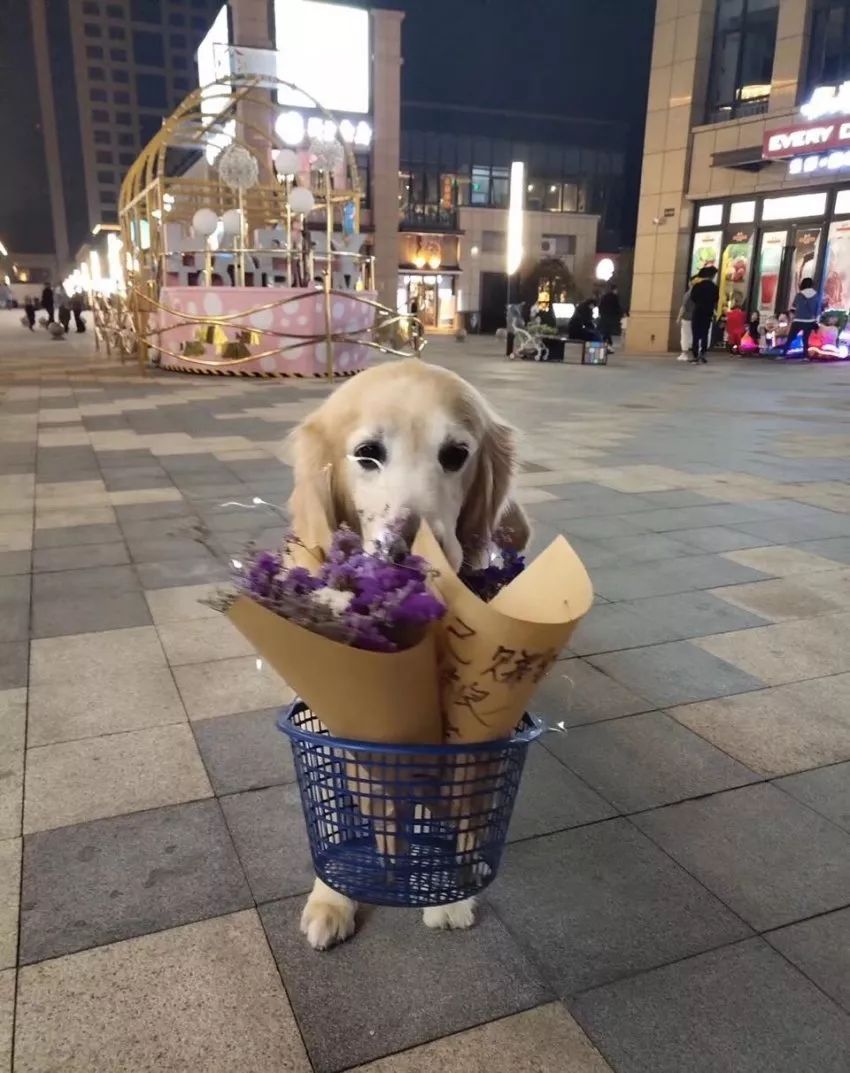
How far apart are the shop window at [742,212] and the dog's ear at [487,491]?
23110 millimetres

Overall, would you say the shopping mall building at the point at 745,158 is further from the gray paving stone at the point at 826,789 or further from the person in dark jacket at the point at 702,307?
the gray paving stone at the point at 826,789

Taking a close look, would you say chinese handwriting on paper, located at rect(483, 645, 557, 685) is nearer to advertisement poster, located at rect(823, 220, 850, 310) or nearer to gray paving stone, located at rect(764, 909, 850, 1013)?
gray paving stone, located at rect(764, 909, 850, 1013)

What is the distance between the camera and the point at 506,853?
2238 millimetres

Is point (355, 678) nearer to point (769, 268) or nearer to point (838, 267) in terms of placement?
point (838, 267)

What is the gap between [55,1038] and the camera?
1633mm

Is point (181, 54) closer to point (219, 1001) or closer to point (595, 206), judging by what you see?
point (595, 206)

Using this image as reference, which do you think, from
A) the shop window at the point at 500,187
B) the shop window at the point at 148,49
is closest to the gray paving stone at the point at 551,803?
the shop window at the point at 500,187

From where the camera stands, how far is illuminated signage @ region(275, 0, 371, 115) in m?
34.8

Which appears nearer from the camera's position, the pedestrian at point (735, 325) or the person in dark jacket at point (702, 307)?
the person in dark jacket at point (702, 307)

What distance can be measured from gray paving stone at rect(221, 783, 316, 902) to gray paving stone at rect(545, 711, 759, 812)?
928 millimetres

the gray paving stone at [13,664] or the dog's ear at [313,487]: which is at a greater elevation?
the dog's ear at [313,487]

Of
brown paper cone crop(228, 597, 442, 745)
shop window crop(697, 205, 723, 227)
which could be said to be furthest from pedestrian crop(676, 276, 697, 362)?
brown paper cone crop(228, 597, 442, 745)

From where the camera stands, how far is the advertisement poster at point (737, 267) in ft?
73.5

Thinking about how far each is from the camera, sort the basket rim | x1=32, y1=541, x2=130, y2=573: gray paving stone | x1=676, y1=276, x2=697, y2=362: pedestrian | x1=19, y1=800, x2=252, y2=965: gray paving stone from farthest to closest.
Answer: x1=676, y1=276, x2=697, y2=362: pedestrian → x1=32, y1=541, x2=130, y2=573: gray paving stone → x1=19, y1=800, x2=252, y2=965: gray paving stone → the basket rim
